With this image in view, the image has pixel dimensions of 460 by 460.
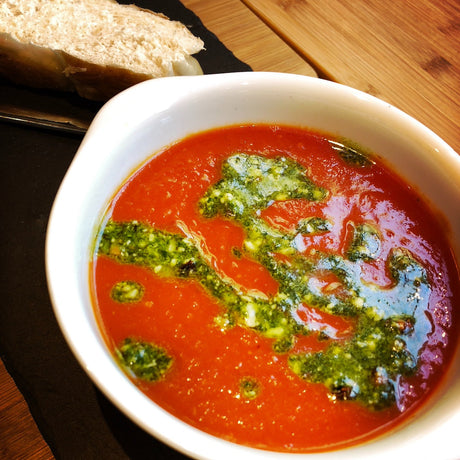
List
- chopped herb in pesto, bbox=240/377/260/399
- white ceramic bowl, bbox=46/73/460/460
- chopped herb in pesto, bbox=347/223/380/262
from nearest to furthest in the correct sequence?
1. white ceramic bowl, bbox=46/73/460/460
2. chopped herb in pesto, bbox=240/377/260/399
3. chopped herb in pesto, bbox=347/223/380/262

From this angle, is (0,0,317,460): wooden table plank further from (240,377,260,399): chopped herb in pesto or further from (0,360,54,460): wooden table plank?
(0,360,54,460): wooden table plank

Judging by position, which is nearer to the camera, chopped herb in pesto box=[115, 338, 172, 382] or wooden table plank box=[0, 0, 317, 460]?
chopped herb in pesto box=[115, 338, 172, 382]

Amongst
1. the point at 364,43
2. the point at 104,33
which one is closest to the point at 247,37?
the point at 364,43

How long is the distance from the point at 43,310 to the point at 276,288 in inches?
31.3

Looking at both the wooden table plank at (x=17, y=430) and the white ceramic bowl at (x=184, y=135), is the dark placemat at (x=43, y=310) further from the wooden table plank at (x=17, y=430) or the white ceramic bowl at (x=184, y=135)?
the white ceramic bowl at (x=184, y=135)

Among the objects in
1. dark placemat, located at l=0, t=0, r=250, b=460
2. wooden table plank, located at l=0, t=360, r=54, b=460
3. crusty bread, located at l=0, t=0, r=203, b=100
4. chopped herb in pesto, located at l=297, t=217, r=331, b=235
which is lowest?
wooden table plank, located at l=0, t=360, r=54, b=460

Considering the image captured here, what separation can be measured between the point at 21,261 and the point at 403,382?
4.31 ft

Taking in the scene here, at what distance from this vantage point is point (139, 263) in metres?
1.55

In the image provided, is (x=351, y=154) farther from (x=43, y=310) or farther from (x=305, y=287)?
(x=43, y=310)

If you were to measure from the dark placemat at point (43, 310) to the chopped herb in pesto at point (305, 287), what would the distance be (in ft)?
1.31

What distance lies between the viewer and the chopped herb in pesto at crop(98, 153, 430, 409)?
1403 mm

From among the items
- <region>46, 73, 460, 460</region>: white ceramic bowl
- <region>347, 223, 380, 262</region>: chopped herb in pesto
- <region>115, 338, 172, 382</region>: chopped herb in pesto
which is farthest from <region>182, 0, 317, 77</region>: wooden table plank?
<region>115, 338, 172, 382</region>: chopped herb in pesto

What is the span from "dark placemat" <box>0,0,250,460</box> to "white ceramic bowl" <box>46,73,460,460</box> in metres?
0.36

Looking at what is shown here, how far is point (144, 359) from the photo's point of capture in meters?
1.38
